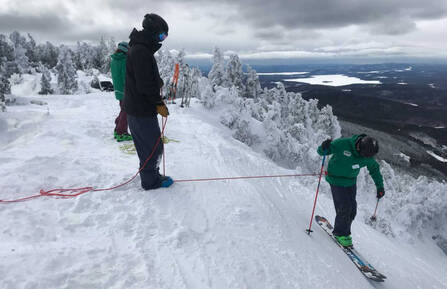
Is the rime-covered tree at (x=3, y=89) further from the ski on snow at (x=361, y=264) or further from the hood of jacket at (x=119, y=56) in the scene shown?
the ski on snow at (x=361, y=264)

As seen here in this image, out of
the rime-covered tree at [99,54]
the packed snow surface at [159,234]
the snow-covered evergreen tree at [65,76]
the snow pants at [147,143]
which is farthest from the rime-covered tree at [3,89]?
the rime-covered tree at [99,54]

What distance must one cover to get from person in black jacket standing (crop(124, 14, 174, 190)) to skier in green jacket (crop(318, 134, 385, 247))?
307cm

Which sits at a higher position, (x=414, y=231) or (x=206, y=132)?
(x=206, y=132)

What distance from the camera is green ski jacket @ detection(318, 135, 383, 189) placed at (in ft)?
14.6

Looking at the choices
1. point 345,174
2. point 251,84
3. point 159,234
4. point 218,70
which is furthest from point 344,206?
point 251,84

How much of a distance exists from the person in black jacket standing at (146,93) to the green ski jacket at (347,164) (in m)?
3.07

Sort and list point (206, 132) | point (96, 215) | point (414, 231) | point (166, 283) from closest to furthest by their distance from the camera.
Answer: point (166, 283) < point (96, 215) < point (206, 132) < point (414, 231)

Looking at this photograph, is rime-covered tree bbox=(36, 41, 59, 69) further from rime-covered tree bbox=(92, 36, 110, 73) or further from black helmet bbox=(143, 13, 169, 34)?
black helmet bbox=(143, 13, 169, 34)

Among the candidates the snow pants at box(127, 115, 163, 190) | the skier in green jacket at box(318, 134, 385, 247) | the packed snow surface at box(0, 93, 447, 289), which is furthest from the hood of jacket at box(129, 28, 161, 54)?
the skier in green jacket at box(318, 134, 385, 247)

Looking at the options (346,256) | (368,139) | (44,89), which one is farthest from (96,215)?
(44,89)

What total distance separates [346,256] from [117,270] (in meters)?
3.77

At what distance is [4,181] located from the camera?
13.0 ft

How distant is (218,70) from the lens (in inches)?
1554

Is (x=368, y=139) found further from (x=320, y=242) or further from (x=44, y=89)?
(x=44, y=89)
